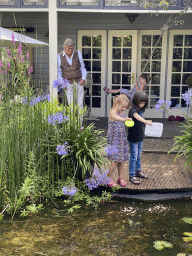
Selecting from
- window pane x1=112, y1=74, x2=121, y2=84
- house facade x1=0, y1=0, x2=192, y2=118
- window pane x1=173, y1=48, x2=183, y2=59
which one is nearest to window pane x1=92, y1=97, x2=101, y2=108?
house facade x1=0, y1=0, x2=192, y2=118

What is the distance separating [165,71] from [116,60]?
124 centimetres

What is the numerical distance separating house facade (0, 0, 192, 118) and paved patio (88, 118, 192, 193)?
2.44 m

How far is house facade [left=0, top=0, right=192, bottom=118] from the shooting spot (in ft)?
26.9

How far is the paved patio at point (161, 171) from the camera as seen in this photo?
159 inches

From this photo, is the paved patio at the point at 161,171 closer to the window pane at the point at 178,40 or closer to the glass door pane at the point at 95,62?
the glass door pane at the point at 95,62

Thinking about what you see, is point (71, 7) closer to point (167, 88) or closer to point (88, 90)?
point (88, 90)

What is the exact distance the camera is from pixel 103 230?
3.16 metres

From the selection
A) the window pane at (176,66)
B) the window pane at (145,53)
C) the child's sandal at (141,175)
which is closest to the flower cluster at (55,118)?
the child's sandal at (141,175)

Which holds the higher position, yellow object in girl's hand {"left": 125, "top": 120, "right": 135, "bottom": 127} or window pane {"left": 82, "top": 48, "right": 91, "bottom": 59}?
window pane {"left": 82, "top": 48, "right": 91, "bottom": 59}

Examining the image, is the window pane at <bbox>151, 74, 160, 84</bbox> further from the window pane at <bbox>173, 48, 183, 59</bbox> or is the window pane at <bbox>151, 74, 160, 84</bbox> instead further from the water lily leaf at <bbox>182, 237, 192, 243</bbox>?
the water lily leaf at <bbox>182, 237, 192, 243</bbox>

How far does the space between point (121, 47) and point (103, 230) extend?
237 inches

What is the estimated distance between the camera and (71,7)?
684 cm

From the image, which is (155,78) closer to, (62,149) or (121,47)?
(121,47)

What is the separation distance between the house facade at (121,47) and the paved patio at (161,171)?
2.44 metres
